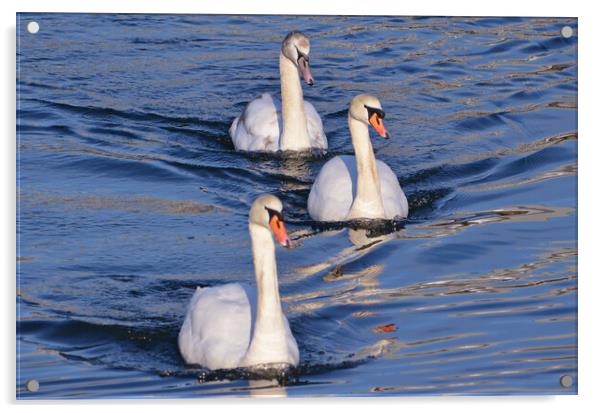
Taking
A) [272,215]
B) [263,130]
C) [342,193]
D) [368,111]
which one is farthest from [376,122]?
[272,215]

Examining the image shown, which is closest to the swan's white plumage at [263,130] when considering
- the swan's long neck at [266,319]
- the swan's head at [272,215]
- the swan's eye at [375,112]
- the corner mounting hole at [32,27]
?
the swan's eye at [375,112]

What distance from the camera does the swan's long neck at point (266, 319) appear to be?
35.5 ft

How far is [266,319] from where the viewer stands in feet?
35.6

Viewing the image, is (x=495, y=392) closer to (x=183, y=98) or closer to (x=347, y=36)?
(x=347, y=36)

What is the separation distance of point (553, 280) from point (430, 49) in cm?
228

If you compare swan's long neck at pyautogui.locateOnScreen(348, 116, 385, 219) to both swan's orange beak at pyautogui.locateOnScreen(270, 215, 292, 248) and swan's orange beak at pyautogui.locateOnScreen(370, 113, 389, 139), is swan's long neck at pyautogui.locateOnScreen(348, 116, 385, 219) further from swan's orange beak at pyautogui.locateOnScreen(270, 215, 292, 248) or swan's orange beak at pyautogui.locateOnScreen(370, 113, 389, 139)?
swan's orange beak at pyautogui.locateOnScreen(270, 215, 292, 248)

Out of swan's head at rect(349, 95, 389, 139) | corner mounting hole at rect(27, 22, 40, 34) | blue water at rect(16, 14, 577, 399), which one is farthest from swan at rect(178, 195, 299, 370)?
swan's head at rect(349, 95, 389, 139)

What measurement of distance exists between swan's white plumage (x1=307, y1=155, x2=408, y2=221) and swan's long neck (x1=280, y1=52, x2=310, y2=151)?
1.26m

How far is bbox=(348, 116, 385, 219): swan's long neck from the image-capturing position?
13617 mm

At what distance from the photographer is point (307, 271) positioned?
12.8 m

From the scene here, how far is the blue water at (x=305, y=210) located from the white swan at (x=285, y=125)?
149mm

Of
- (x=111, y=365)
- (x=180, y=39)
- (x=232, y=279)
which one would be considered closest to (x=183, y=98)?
(x=180, y=39)

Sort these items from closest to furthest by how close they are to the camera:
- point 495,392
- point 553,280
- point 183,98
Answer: point 495,392
point 553,280
point 183,98

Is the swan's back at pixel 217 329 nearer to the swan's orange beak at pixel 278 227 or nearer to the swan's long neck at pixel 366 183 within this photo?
the swan's orange beak at pixel 278 227
